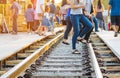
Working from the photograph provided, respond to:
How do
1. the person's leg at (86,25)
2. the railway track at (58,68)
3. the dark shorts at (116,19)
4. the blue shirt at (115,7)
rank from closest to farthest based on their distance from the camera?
the railway track at (58,68) < the person's leg at (86,25) < the blue shirt at (115,7) < the dark shorts at (116,19)

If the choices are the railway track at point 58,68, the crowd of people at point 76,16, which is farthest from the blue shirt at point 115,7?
the railway track at point 58,68

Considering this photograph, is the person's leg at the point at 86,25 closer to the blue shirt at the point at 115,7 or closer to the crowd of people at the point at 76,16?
the crowd of people at the point at 76,16

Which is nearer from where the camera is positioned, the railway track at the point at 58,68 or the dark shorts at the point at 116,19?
the railway track at the point at 58,68

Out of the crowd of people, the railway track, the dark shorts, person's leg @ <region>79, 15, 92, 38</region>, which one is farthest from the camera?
the dark shorts

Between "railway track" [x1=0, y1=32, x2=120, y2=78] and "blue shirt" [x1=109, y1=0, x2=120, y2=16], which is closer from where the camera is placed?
"railway track" [x1=0, y1=32, x2=120, y2=78]

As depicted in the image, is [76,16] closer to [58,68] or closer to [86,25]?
[86,25]

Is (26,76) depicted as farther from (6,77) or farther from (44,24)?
(44,24)

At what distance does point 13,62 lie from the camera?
891 centimetres

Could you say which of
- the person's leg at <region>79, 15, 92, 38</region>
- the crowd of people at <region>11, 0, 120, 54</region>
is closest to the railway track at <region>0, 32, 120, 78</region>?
the crowd of people at <region>11, 0, 120, 54</region>

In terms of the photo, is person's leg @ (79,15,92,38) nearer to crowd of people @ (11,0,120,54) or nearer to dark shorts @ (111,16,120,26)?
crowd of people @ (11,0,120,54)

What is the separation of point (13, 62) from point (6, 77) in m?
2.86

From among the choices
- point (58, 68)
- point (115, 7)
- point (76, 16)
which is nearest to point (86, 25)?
point (76, 16)

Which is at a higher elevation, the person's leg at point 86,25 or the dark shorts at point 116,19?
the person's leg at point 86,25

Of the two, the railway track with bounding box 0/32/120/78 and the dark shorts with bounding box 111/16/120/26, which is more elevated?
the railway track with bounding box 0/32/120/78
